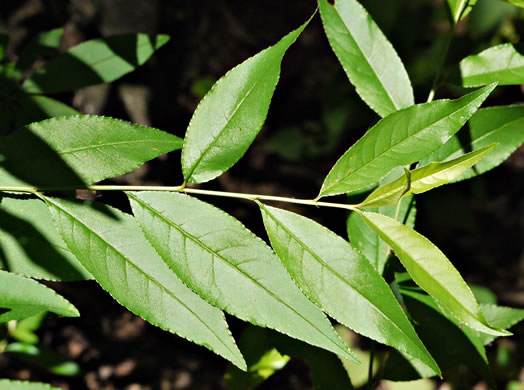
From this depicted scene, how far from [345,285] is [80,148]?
0.52 metres

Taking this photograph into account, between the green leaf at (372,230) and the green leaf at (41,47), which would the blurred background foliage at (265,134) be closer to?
the green leaf at (41,47)

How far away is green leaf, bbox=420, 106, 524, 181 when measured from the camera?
39.4 inches

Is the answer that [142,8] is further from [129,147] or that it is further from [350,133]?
[129,147]

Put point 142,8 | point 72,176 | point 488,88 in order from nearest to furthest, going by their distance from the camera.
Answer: point 488,88
point 72,176
point 142,8

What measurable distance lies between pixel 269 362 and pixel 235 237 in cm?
74

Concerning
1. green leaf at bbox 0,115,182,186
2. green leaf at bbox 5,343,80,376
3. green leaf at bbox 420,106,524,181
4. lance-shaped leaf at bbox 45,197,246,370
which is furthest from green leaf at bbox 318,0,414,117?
green leaf at bbox 5,343,80,376

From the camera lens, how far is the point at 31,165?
86 centimetres

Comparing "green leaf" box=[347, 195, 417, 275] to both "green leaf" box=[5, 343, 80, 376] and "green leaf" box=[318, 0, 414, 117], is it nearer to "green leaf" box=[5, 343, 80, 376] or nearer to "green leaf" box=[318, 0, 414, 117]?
"green leaf" box=[318, 0, 414, 117]

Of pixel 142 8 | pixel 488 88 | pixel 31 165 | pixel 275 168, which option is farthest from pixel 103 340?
pixel 488 88

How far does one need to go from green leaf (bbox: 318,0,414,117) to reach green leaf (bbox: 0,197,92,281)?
0.66m

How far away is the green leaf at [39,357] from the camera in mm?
1690

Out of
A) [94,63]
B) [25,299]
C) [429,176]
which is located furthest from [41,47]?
[429,176]

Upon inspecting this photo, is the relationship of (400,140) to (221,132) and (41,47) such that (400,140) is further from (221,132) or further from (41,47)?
(41,47)

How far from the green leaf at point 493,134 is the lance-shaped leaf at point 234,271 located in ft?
1.44
